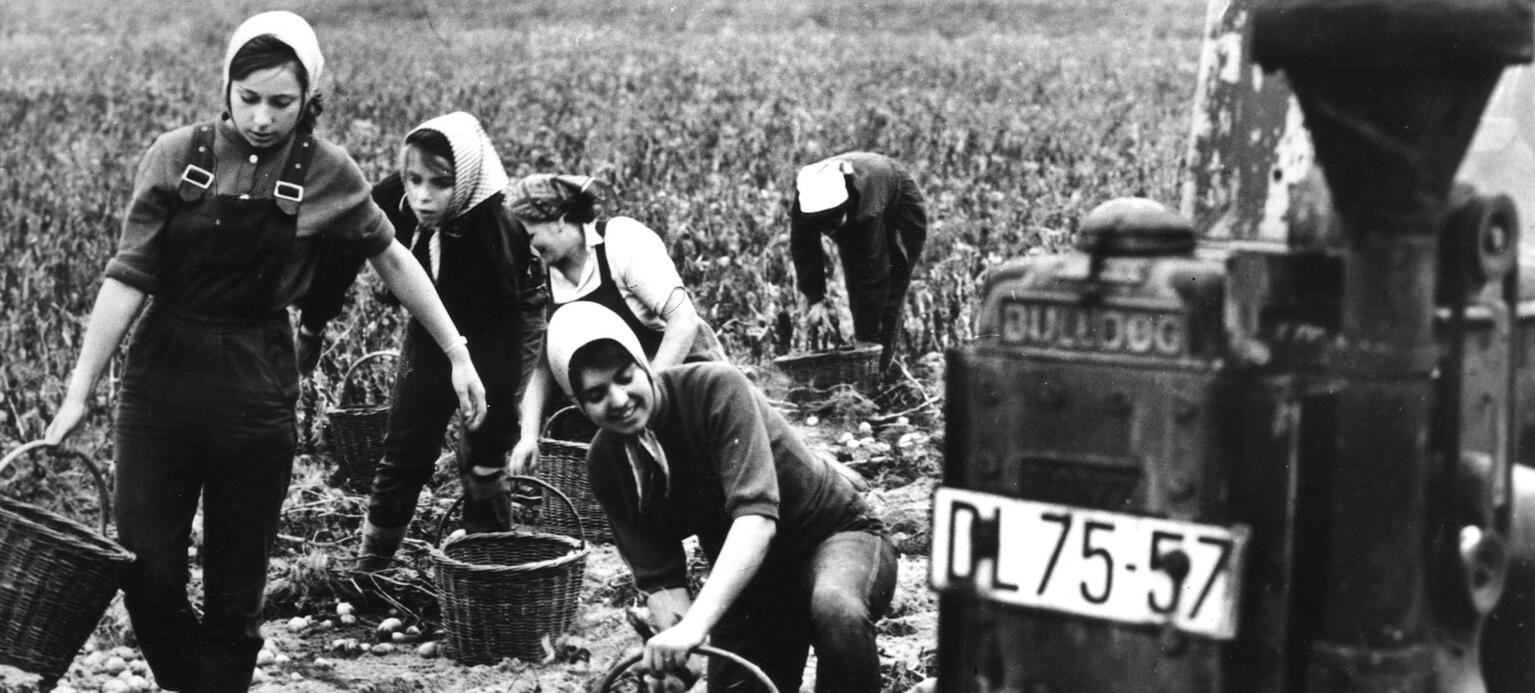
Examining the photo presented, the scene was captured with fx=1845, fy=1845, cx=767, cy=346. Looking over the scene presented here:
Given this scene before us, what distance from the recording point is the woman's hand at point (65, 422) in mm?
4125

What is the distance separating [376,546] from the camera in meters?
A: 6.17

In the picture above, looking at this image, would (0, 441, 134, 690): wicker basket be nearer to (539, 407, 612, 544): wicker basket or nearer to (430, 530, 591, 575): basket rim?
(430, 530, 591, 575): basket rim

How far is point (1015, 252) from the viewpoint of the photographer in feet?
37.6

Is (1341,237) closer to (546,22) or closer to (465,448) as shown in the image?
(465,448)

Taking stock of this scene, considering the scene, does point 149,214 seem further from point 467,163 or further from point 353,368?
point 353,368

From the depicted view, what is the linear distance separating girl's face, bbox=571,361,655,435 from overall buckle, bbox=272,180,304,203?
32.9 inches

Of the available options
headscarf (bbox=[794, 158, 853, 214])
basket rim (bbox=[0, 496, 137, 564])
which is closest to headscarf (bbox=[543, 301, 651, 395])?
basket rim (bbox=[0, 496, 137, 564])

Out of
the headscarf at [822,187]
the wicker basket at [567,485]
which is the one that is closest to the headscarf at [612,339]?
the wicker basket at [567,485]

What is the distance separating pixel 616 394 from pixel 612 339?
4.7 inches

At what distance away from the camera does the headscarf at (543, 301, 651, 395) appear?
3941 mm

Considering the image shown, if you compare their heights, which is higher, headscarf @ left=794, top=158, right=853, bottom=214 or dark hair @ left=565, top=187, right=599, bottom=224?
headscarf @ left=794, top=158, right=853, bottom=214

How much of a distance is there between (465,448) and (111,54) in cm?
2163

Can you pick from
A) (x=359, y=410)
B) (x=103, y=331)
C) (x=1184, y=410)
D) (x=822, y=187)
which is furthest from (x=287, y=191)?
(x=822, y=187)

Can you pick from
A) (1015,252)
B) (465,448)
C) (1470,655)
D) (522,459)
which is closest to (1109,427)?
(1470,655)
